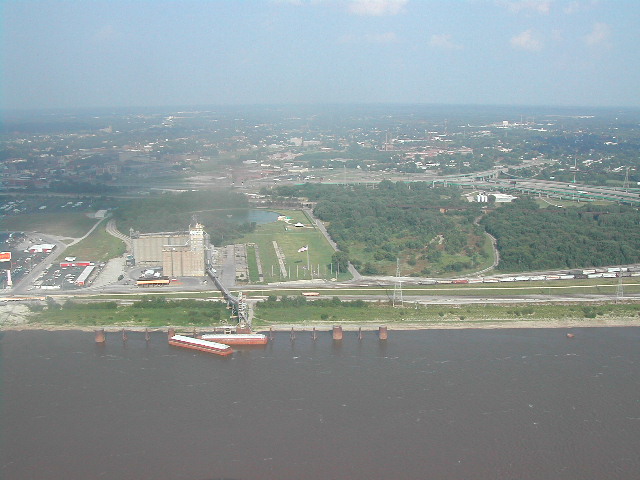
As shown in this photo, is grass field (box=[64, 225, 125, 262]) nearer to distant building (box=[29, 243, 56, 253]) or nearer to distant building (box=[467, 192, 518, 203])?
distant building (box=[29, 243, 56, 253])

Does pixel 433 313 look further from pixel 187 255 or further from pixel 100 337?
pixel 100 337

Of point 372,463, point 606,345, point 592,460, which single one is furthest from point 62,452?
point 606,345

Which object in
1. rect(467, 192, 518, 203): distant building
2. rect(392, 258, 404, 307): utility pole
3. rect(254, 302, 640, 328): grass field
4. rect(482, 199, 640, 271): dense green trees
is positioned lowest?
rect(254, 302, 640, 328): grass field

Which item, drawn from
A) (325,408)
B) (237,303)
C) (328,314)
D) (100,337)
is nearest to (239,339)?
(237,303)

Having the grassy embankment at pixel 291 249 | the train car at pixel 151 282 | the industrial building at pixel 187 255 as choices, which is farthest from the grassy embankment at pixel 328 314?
the grassy embankment at pixel 291 249

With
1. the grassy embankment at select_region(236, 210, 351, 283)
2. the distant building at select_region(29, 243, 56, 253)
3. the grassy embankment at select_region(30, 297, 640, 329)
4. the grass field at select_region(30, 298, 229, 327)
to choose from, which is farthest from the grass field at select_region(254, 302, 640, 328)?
the distant building at select_region(29, 243, 56, 253)

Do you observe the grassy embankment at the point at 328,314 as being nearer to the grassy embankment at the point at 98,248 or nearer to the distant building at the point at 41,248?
the grassy embankment at the point at 98,248
